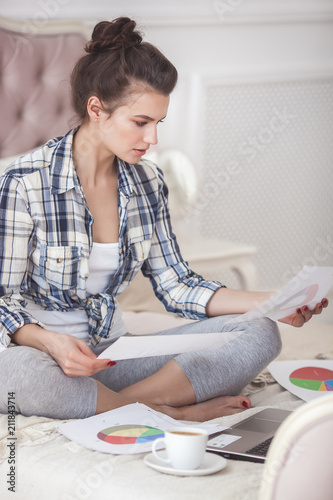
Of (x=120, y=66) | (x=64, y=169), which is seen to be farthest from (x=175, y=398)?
(x=120, y=66)

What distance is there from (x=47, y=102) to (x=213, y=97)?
2.43ft

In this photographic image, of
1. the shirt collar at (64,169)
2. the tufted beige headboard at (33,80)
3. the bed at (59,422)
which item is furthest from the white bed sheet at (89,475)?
the tufted beige headboard at (33,80)

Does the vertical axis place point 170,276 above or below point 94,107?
below

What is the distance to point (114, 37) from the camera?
4.01 ft

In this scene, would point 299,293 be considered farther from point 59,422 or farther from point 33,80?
point 33,80


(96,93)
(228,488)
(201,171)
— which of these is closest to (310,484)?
(228,488)

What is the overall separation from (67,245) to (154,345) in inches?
11.7

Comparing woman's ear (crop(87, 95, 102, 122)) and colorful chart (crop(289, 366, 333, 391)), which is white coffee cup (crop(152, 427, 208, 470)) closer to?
colorful chart (crop(289, 366, 333, 391))

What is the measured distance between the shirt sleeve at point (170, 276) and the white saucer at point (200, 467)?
1.60ft

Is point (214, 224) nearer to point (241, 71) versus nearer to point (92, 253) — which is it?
point (241, 71)

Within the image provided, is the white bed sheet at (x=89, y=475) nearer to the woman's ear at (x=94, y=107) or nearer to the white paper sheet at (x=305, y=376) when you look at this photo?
the white paper sheet at (x=305, y=376)

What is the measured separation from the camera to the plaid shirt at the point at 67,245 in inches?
45.1

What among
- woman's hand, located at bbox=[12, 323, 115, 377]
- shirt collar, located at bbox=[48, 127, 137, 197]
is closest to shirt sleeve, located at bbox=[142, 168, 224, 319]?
shirt collar, located at bbox=[48, 127, 137, 197]

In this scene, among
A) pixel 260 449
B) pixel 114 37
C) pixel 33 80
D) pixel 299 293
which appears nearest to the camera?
pixel 260 449
